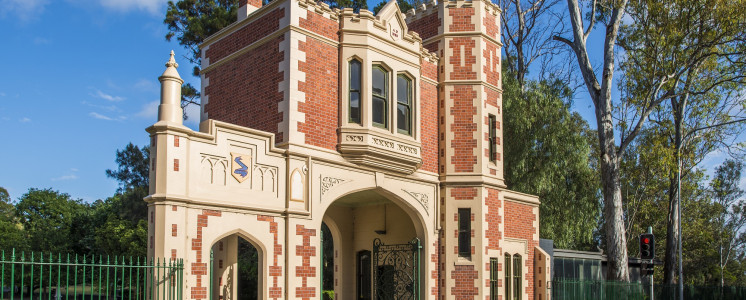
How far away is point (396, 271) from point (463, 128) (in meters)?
4.39

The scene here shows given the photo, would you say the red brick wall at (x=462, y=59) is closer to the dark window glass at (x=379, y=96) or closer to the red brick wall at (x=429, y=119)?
the red brick wall at (x=429, y=119)

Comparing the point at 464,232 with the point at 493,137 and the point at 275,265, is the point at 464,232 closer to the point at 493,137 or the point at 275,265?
the point at 493,137

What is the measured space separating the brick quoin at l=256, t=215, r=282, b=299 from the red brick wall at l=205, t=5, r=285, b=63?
4.63 metres

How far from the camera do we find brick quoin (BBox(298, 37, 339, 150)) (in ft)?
52.9

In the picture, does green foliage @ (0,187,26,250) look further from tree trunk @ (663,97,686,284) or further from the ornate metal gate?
tree trunk @ (663,97,686,284)

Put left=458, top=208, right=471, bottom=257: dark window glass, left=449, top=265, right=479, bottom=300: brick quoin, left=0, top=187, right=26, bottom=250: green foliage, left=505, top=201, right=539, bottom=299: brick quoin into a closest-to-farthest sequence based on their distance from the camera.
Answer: left=449, top=265, right=479, bottom=300: brick quoin → left=458, top=208, right=471, bottom=257: dark window glass → left=505, top=201, right=539, bottom=299: brick quoin → left=0, top=187, right=26, bottom=250: green foliage

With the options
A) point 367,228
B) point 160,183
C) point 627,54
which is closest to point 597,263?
A: point 627,54

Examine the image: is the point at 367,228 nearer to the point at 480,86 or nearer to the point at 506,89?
the point at 480,86

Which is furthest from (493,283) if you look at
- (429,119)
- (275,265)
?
(275,265)

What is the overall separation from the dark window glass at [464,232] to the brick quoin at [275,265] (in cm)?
610

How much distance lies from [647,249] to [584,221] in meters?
11.4

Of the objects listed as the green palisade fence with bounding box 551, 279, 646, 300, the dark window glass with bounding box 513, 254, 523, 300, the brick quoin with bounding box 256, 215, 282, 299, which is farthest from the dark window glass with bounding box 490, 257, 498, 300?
the brick quoin with bounding box 256, 215, 282, 299

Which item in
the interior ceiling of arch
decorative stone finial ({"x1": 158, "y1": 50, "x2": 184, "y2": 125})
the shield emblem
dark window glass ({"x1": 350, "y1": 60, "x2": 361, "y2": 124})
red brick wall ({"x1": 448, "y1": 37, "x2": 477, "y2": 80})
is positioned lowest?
the interior ceiling of arch

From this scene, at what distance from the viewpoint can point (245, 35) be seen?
17.6 meters
